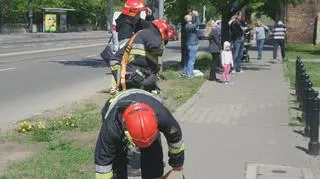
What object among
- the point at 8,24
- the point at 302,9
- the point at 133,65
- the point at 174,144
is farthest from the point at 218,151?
the point at 8,24

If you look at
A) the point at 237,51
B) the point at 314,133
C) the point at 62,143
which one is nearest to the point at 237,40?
the point at 237,51

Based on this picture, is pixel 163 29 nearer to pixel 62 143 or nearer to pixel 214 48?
pixel 62 143

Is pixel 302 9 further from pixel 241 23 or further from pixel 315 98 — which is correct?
pixel 315 98

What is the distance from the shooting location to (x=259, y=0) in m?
21.5

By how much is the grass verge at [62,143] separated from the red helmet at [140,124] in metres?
3.10

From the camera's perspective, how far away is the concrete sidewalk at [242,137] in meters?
7.42

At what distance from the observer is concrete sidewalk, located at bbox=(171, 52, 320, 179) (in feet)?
24.3

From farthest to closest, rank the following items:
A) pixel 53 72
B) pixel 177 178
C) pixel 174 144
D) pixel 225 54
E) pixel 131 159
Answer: pixel 53 72, pixel 225 54, pixel 177 178, pixel 131 159, pixel 174 144

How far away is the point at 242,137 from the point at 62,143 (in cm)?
271

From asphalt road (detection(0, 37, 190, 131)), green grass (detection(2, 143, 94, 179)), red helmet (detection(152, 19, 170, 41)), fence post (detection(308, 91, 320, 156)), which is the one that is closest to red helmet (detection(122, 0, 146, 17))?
red helmet (detection(152, 19, 170, 41))

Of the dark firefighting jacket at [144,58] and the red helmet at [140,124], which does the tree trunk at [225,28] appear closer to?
the dark firefighting jacket at [144,58]

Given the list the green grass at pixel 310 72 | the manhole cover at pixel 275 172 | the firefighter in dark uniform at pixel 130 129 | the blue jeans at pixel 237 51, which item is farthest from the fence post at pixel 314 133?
the blue jeans at pixel 237 51

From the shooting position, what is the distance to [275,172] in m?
7.37

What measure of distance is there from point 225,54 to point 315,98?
8.92 meters
